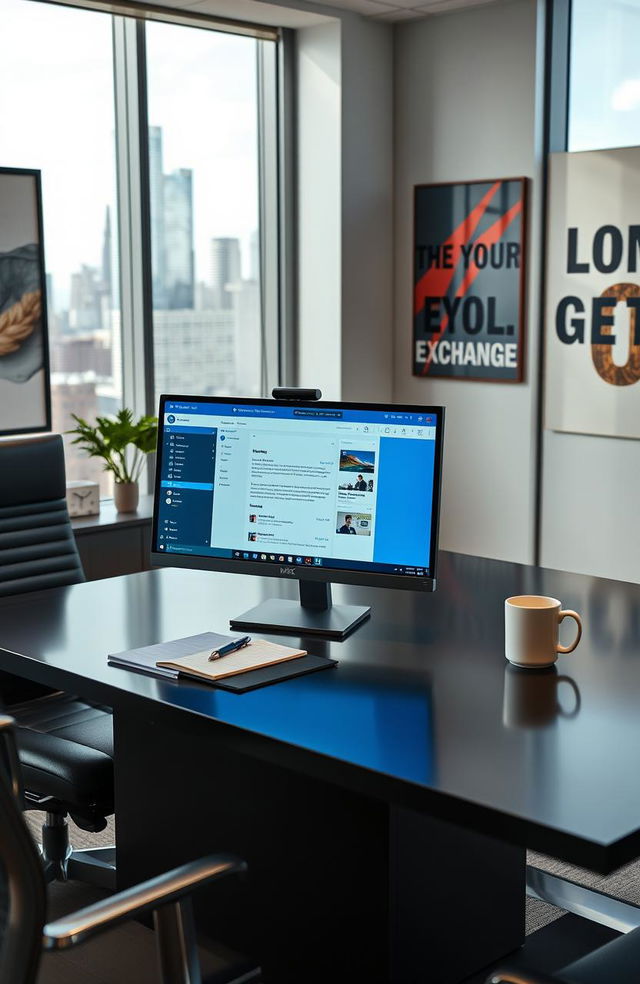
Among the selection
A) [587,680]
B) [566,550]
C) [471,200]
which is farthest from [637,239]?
[587,680]

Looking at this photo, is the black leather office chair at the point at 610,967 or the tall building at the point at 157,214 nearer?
the black leather office chair at the point at 610,967

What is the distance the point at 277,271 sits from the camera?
4.80 meters

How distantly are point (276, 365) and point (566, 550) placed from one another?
4.64 feet

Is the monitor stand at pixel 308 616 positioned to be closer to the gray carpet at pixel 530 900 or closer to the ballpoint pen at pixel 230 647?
the ballpoint pen at pixel 230 647

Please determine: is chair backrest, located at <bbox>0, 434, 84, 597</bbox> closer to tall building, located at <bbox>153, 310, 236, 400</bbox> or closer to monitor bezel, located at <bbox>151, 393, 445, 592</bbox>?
monitor bezel, located at <bbox>151, 393, 445, 592</bbox>

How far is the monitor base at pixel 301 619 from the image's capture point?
6.43ft

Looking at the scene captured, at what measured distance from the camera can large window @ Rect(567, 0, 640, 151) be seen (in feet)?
13.4

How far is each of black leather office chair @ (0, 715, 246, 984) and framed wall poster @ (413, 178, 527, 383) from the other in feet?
11.0

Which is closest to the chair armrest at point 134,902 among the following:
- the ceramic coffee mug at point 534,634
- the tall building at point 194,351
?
the ceramic coffee mug at point 534,634

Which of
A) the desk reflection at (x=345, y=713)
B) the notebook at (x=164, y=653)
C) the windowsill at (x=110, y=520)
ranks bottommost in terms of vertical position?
the windowsill at (x=110, y=520)

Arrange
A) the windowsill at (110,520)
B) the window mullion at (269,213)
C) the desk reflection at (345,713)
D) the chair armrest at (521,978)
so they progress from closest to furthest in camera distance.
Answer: the chair armrest at (521,978)
the desk reflection at (345,713)
the windowsill at (110,520)
the window mullion at (269,213)

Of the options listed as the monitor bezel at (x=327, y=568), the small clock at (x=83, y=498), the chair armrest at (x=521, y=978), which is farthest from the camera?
the small clock at (x=83, y=498)

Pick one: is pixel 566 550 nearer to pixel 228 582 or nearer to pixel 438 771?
pixel 228 582

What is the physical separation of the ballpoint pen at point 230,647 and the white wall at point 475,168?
276 cm
